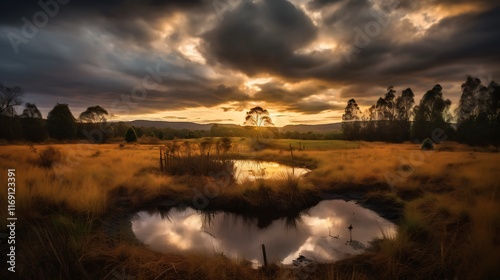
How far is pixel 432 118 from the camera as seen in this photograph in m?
42.5

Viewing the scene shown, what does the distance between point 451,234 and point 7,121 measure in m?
44.4

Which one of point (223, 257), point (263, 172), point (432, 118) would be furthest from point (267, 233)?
point (432, 118)

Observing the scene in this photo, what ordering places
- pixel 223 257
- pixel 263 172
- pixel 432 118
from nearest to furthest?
1. pixel 223 257
2. pixel 263 172
3. pixel 432 118

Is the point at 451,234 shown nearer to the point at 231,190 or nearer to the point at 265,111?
the point at 231,190

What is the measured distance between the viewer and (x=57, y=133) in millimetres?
41875

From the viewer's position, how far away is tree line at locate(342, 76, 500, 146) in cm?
3109

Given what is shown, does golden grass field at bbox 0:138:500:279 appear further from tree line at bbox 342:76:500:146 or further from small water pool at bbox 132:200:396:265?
tree line at bbox 342:76:500:146

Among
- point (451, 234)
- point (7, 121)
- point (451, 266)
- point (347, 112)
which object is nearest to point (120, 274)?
point (451, 266)

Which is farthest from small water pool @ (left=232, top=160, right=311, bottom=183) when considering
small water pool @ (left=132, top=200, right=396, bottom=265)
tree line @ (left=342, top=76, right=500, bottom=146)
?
tree line @ (left=342, top=76, right=500, bottom=146)

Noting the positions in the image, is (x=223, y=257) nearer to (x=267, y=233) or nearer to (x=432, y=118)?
(x=267, y=233)

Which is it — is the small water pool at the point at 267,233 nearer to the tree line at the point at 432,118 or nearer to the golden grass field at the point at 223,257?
the golden grass field at the point at 223,257

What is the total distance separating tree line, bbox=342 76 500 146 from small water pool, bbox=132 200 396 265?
3475cm

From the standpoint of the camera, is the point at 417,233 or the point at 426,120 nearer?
the point at 417,233

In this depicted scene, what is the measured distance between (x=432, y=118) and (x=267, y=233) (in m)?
48.4
